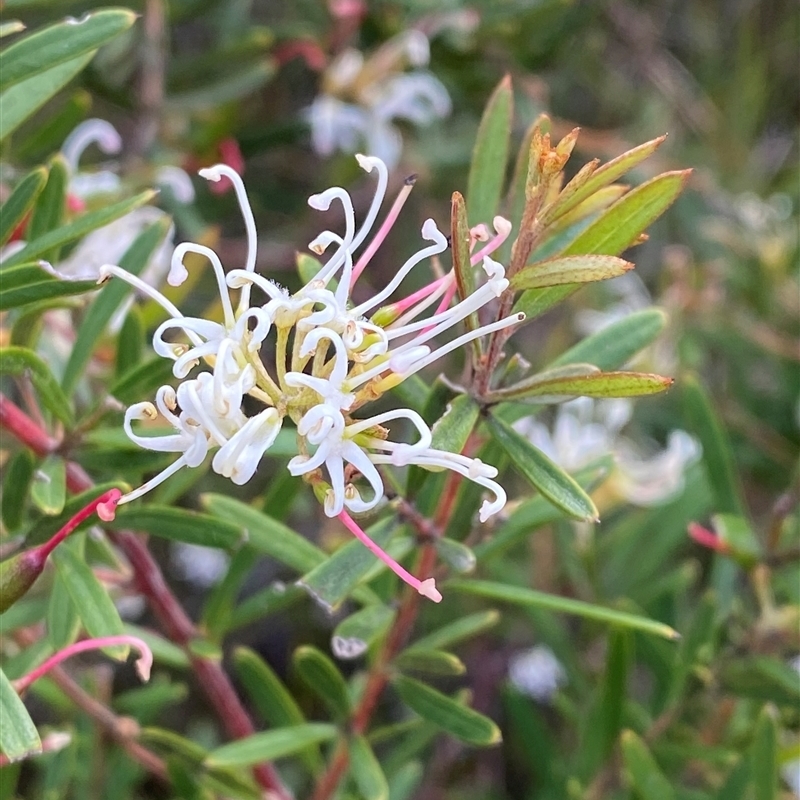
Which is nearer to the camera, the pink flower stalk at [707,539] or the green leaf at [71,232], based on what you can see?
the green leaf at [71,232]

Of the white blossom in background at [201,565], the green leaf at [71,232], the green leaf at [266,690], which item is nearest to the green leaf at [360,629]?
the green leaf at [266,690]

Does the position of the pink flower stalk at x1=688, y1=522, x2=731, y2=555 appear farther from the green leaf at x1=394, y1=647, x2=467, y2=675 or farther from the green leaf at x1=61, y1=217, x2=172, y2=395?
the green leaf at x1=61, y1=217, x2=172, y2=395

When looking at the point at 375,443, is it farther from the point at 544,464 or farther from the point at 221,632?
the point at 221,632

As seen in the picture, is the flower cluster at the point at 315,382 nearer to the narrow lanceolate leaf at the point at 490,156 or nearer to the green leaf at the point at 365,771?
the narrow lanceolate leaf at the point at 490,156

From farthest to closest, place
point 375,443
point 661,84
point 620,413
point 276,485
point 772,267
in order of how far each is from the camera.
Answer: point 661,84, point 772,267, point 620,413, point 276,485, point 375,443

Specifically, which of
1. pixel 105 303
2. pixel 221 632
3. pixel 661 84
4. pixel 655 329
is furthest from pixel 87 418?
pixel 661 84

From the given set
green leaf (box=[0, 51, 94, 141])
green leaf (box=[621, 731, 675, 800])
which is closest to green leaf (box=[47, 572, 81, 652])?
green leaf (box=[0, 51, 94, 141])

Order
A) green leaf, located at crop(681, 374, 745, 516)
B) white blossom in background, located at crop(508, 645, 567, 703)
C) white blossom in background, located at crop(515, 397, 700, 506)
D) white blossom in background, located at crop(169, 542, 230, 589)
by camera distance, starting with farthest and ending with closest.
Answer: white blossom in background, located at crop(169, 542, 230, 589) < white blossom in background, located at crop(508, 645, 567, 703) < white blossom in background, located at crop(515, 397, 700, 506) < green leaf, located at crop(681, 374, 745, 516)
